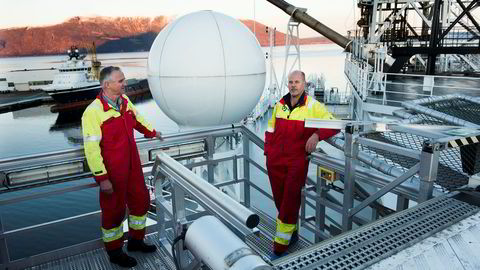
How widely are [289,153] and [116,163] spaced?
4.92 feet

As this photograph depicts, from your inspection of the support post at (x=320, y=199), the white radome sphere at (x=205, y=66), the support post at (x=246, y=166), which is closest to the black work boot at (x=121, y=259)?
the support post at (x=246, y=166)

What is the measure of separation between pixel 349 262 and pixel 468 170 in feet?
6.10

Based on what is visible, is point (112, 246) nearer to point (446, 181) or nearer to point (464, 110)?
point (446, 181)

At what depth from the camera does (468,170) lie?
2.80m

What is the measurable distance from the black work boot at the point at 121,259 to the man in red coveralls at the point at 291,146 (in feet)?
4.37

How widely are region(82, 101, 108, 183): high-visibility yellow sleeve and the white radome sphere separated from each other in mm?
2935

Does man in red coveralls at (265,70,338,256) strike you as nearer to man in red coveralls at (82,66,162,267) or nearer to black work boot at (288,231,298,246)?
black work boot at (288,231,298,246)

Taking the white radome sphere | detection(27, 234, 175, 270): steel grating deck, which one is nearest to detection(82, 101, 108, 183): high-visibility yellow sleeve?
detection(27, 234, 175, 270): steel grating deck

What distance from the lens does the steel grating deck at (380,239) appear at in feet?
5.17

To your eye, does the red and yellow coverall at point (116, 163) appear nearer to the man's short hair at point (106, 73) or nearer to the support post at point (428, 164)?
the man's short hair at point (106, 73)

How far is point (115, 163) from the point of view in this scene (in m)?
2.71

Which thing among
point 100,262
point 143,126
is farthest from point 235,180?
point 100,262

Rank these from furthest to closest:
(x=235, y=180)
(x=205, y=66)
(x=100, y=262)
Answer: (x=205, y=66), (x=235, y=180), (x=100, y=262)

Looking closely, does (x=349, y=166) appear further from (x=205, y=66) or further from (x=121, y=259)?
(x=205, y=66)
